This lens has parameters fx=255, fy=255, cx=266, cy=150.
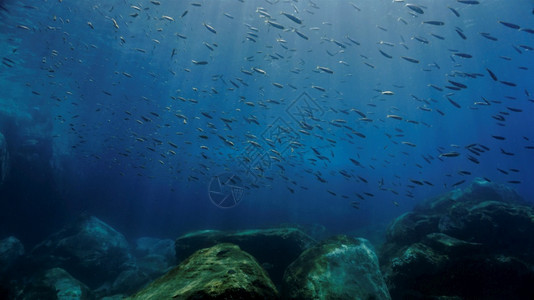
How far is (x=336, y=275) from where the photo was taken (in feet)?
15.9

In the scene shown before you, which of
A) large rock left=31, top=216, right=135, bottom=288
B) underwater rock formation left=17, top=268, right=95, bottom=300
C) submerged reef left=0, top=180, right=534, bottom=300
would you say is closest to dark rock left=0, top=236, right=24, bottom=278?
submerged reef left=0, top=180, right=534, bottom=300

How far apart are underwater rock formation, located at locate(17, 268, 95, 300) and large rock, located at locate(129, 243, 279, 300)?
265 inches

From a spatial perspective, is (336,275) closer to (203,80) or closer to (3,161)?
(3,161)

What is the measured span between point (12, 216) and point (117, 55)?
15.5 m

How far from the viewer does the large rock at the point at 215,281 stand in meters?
2.86

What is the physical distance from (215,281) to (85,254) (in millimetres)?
13000

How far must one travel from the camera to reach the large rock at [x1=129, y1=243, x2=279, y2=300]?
286cm

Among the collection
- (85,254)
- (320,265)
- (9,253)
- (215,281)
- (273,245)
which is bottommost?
(85,254)

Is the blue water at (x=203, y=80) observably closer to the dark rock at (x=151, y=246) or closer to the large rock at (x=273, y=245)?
the dark rock at (x=151, y=246)

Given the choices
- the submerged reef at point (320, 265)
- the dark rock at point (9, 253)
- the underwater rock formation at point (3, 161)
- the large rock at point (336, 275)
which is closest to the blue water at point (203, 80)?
the underwater rock formation at point (3, 161)

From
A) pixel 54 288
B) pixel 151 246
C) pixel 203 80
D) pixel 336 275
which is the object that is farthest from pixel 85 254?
pixel 203 80

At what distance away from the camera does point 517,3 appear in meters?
21.2

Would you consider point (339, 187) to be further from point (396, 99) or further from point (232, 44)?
point (232, 44)

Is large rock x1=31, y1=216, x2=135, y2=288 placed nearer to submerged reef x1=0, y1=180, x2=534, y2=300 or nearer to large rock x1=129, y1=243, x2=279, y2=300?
submerged reef x1=0, y1=180, x2=534, y2=300
